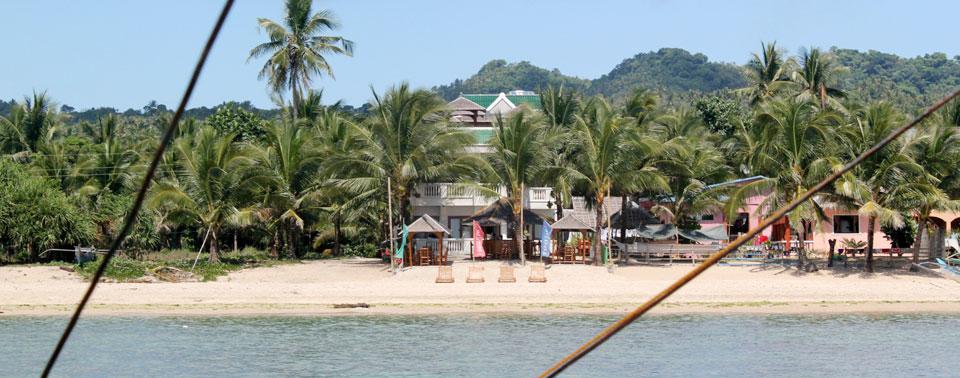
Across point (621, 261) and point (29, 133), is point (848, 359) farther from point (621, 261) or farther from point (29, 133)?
point (29, 133)

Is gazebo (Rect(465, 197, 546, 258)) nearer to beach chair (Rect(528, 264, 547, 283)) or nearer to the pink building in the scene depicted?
beach chair (Rect(528, 264, 547, 283))

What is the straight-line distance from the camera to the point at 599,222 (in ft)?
110

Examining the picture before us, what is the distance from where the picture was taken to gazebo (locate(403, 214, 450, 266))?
32.8m

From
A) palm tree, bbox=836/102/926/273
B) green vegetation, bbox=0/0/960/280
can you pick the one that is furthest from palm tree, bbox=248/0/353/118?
palm tree, bbox=836/102/926/273

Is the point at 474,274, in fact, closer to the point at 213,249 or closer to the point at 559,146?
the point at 559,146

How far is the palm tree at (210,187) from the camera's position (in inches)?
1337

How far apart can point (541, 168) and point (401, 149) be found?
4265 millimetres

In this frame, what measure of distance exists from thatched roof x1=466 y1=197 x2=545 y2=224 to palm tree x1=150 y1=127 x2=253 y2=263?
725cm

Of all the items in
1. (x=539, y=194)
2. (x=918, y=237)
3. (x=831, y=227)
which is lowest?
(x=918, y=237)

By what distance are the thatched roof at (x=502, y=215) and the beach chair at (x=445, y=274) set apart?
3.30 meters

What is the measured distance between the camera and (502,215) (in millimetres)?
34531

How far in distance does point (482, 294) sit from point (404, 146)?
7197 mm

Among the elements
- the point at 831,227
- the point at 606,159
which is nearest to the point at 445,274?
the point at 606,159

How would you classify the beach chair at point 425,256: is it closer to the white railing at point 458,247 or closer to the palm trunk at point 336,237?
the white railing at point 458,247
